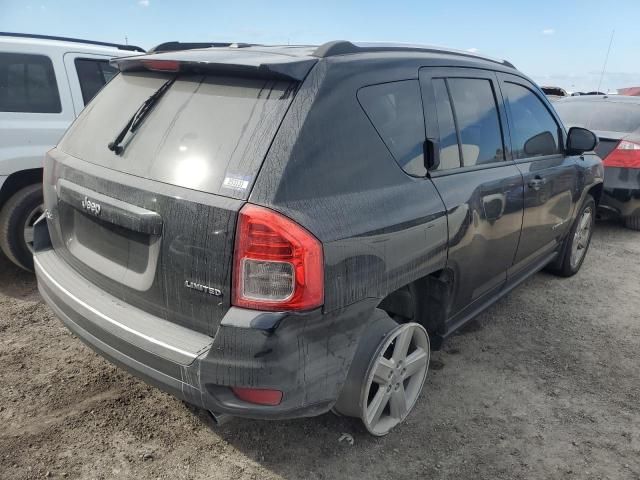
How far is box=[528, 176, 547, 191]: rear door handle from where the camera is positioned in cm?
338

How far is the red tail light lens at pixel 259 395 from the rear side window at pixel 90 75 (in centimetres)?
349

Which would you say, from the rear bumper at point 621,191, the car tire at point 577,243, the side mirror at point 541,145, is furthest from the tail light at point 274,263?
the rear bumper at point 621,191

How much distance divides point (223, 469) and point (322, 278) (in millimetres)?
1111

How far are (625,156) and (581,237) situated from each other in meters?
1.74

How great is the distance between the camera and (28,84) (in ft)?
13.4

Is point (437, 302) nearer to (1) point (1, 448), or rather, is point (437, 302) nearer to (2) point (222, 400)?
(2) point (222, 400)

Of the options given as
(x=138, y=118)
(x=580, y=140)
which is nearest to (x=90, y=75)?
(x=138, y=118)

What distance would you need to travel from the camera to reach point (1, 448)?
2.38m

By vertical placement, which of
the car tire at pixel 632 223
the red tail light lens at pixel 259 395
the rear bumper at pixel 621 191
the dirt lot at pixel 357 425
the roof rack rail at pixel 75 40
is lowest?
the car tire at pixel 632 223

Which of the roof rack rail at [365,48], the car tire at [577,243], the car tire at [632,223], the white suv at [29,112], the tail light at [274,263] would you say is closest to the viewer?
the tail light at [274,263]

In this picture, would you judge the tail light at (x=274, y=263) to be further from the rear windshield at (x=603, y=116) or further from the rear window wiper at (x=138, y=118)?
the rear windshield at (x=603, y=116)

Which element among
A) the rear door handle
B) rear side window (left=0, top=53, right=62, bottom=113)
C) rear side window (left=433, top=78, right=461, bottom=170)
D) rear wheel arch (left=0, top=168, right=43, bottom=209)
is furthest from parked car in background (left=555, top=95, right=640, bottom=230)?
rear wheel arch (left=0, top=168, right=43, bottom=209)

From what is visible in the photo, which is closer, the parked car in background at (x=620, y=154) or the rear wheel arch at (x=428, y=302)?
the rear wheel arch at (x=428, y=302)

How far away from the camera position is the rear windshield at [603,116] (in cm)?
632
